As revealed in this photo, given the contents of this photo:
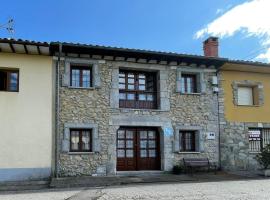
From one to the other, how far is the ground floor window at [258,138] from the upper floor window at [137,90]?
477 centimetres

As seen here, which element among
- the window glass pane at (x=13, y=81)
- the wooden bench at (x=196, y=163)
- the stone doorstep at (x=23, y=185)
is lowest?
the stone doorstep at (x=23, y=185)

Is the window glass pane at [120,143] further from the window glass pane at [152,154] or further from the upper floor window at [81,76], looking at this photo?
the upper floor window at [81,76]

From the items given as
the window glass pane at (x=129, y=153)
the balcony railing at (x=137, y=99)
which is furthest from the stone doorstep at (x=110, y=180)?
the balcony railing at (x=137, y=99)

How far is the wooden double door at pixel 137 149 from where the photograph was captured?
16.0 m

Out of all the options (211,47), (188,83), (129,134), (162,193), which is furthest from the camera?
(211,47)

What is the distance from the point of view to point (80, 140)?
15297 millimetres

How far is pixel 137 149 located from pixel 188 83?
370cm

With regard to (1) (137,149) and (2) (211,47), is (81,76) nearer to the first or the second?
(1) (137,149)

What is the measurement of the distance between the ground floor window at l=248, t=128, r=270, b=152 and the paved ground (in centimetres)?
560

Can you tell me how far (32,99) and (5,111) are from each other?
104 cm

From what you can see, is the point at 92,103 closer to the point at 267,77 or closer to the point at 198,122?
the point at 198,122

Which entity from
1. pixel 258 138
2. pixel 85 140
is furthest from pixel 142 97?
pixel 258 138

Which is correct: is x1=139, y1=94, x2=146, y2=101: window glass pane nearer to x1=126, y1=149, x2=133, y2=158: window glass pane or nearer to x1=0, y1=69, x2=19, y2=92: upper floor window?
x1=126, y1=149, x2=133, y2=158: window glass pane

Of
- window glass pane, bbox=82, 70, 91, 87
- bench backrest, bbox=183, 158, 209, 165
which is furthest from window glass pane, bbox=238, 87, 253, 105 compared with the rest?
window glass pane, bbox=82, 70, 91, 87
